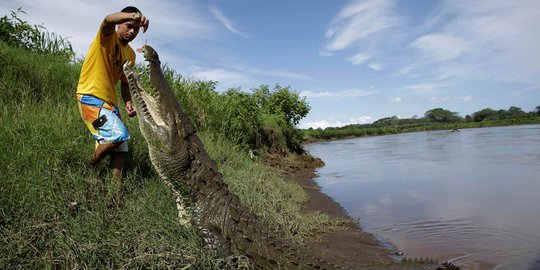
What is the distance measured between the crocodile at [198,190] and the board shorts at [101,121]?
30 cm

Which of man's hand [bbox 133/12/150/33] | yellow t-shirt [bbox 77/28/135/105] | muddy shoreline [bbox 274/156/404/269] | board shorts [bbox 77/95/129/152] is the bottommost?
muddy shoreline [bbox 274/156/404/269]

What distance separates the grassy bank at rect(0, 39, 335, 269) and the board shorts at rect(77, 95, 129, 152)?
42 cm

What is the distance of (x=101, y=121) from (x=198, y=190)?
1.08 metres

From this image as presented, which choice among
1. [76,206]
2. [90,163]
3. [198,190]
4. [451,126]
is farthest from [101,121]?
Result: [451,126]

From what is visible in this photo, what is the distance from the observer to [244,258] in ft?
8.34

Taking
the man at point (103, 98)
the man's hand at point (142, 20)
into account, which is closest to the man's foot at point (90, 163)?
the man at point (103, 98)

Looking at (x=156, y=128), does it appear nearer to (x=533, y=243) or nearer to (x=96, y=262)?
(x=96, y=262)

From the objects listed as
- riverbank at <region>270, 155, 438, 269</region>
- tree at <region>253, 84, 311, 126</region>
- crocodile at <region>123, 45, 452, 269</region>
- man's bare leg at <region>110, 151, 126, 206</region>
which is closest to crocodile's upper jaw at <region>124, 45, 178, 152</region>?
crocodile at <region>123, 45, 452, 269</region>

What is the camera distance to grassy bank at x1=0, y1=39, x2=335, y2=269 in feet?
7.78

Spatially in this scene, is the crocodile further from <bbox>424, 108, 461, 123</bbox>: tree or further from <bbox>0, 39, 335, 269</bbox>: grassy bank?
<bbox>424, 108, 461, 123</bbox>: tree

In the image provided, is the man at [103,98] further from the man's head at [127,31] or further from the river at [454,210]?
the river at [454,210]

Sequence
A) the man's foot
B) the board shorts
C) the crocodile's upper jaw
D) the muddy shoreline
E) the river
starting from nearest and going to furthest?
the crocodile's upper jaw < the board shorts < the man's foot < the muddy shoreline < the river

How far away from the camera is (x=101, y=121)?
301cm

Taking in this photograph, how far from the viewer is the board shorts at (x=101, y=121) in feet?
9.89
